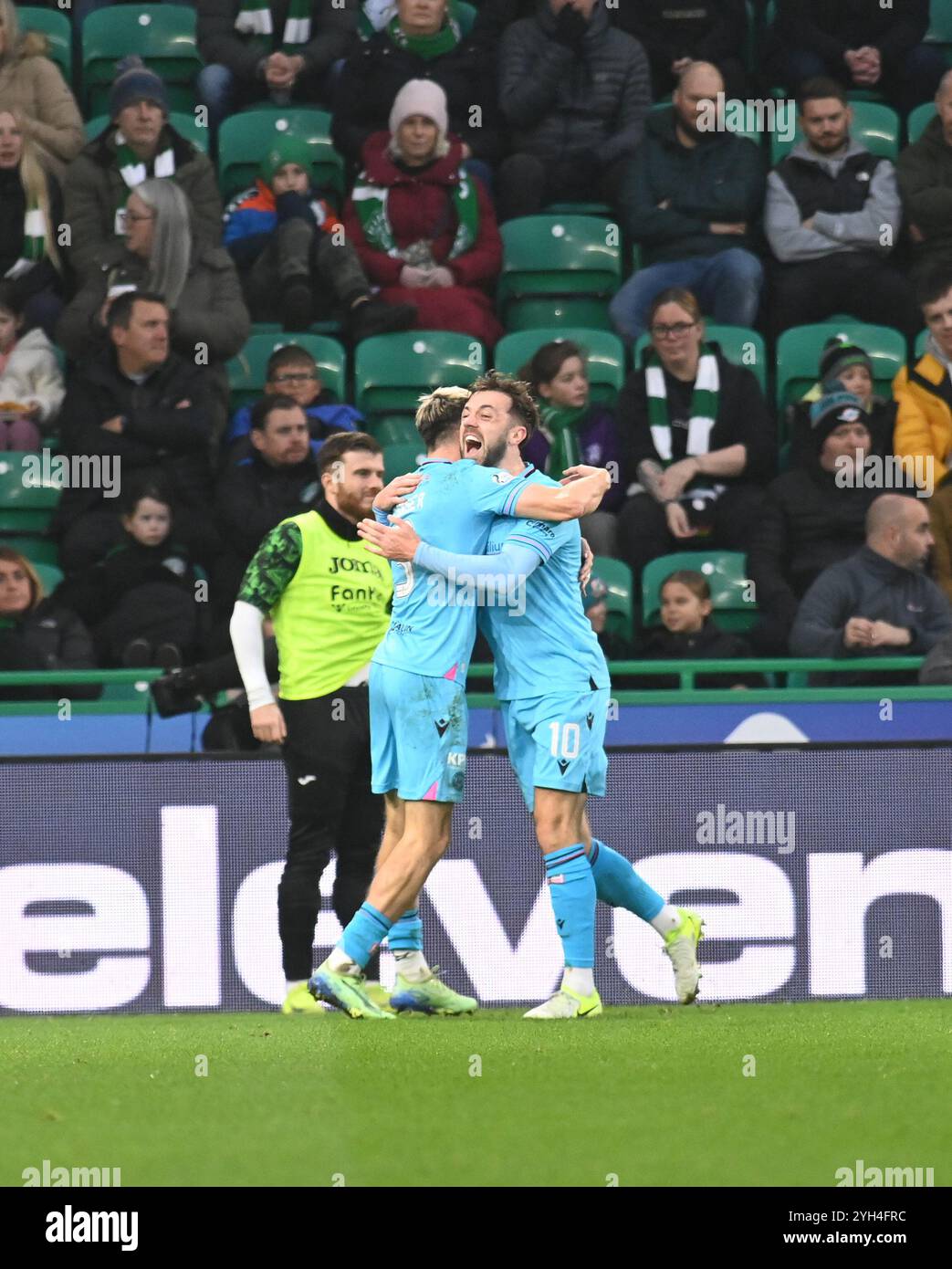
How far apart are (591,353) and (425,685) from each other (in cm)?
499

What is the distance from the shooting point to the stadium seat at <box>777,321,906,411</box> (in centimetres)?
1139

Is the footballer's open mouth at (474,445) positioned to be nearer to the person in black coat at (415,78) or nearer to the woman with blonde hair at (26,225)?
the woman with blonde hair at (26,225)

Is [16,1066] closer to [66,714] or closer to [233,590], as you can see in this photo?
[66,714]

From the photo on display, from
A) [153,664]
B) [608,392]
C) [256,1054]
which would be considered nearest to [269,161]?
[608,392]

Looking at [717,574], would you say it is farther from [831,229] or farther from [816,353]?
[831,229]

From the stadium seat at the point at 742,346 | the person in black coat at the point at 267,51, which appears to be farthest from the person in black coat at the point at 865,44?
the person in black coat at the point at 267,51

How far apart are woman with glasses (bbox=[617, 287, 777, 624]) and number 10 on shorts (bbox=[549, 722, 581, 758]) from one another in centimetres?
416

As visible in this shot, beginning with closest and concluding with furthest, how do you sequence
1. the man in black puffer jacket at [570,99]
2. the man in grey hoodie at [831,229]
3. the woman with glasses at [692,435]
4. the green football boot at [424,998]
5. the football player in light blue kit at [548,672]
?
the football player in light blue kit at [548,672] < the green football boot at [424,998] < the woman with glasses at [692,435] < the man in grey hoodie at [831,229] < the man in black puffer jacket at [570,99]

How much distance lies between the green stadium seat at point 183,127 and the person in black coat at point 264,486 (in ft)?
7.33

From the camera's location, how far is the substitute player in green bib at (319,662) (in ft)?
25.8

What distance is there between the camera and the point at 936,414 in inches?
433

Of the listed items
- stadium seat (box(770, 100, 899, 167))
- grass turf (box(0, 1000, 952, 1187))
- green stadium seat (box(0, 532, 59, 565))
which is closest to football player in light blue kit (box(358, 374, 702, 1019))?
grass turf (box(0, 1000, 952, 1187))

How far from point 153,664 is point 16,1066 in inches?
156

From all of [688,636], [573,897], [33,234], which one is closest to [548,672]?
[573,897]
